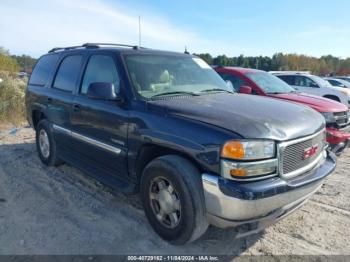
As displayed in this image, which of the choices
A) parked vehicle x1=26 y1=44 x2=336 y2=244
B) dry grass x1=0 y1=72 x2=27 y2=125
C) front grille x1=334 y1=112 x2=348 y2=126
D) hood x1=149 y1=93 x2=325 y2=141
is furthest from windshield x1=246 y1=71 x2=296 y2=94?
dry grass x1=0 y1=72 x2=27 y2=125

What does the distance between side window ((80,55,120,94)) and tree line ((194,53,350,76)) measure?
59.5 metres

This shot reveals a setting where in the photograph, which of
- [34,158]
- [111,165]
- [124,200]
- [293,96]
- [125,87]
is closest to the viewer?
Result: [125,87]

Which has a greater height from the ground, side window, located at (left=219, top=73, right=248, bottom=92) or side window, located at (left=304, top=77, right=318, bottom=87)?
side window, located at (left=219, top=73, right=248, bottom=92)

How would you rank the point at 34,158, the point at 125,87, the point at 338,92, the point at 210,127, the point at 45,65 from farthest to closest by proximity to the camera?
1. the point at 338,92
2. the point at 34,158
3. the point at 45,65
4. the point at 125,87
5. the point at 210,127

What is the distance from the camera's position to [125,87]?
12.2ft

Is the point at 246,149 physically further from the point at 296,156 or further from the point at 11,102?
the point at 11,102

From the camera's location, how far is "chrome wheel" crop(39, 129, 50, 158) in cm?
561

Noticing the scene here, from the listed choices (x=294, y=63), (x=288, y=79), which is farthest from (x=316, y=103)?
(x=294, y=63)

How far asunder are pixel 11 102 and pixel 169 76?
8.52 meters

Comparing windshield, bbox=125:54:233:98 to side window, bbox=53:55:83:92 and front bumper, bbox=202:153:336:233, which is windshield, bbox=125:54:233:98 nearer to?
side window, bbox=53:55:83:92

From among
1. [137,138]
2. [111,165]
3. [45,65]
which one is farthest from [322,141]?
[45,65]

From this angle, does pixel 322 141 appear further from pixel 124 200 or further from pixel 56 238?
pixel 56 238

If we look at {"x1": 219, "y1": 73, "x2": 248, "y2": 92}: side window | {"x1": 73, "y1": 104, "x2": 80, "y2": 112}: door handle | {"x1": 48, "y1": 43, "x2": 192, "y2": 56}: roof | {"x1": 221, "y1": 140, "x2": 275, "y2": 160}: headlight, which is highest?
{"x1": 48, "y1": 43, "x2": 192, "y2": 56}: roof

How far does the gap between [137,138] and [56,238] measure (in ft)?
4.30
